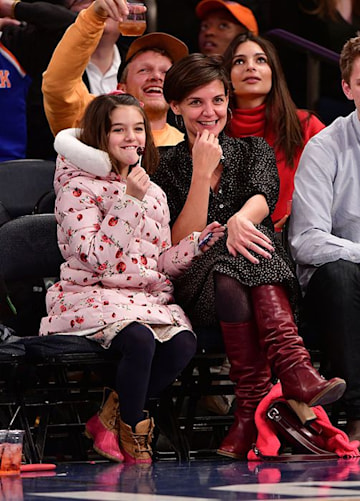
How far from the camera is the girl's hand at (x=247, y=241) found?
333 centimetres

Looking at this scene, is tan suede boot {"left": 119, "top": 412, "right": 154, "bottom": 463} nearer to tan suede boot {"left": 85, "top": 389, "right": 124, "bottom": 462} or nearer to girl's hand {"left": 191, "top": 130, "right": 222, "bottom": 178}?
tan suede boot {"left": 85, "top": 389, "right": 124, "bottom": 462}

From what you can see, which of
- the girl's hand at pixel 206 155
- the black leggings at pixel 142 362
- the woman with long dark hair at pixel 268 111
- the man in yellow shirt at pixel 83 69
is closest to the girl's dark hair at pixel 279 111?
the woman with long dark hair at pixel 268 111

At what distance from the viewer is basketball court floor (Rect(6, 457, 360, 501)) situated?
2.27m

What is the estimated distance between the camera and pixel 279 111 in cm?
431

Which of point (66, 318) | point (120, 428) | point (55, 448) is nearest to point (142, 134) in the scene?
point (66, 318)

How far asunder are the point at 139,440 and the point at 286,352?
0.52 meters

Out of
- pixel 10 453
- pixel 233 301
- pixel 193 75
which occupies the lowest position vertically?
pixel 10 453

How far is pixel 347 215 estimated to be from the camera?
3713mm

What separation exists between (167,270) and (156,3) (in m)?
3.10

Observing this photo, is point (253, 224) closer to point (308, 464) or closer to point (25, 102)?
point (308, 464)

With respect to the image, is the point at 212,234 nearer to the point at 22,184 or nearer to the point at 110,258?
→ the point at 110,258

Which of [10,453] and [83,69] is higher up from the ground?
[83,69]

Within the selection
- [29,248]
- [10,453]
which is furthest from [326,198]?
[10,453]

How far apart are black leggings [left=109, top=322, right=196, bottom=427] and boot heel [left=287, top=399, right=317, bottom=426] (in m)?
0.36
